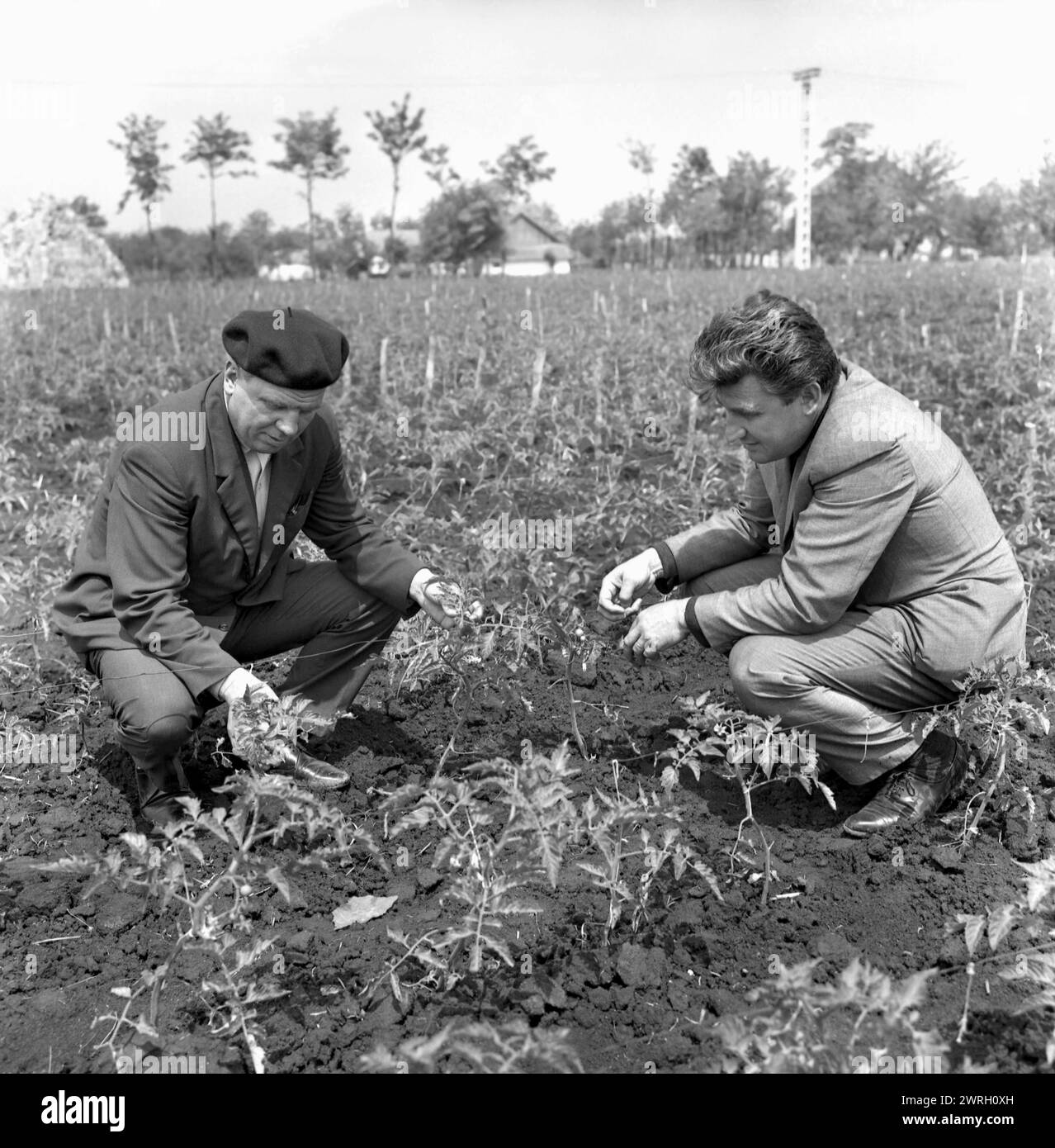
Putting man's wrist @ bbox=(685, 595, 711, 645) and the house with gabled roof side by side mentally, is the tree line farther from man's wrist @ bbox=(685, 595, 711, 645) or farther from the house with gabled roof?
man's wrist @ bbox=(685, 595, 711, 645)

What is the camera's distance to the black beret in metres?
2.46

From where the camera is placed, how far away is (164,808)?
2.73 m

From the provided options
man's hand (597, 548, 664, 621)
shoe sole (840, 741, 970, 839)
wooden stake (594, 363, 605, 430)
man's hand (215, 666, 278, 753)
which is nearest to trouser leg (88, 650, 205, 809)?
man's hand (215, 666, 278, 753)

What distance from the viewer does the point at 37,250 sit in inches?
1092

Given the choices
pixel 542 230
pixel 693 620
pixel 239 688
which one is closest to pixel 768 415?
pixel 693 620

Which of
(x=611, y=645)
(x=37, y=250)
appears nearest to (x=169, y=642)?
(x=611, y=645)

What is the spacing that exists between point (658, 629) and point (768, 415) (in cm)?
58

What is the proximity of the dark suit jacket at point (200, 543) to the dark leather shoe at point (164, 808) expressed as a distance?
31 centimetres

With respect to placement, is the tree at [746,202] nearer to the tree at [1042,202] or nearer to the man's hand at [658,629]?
the tree at [1042,202]

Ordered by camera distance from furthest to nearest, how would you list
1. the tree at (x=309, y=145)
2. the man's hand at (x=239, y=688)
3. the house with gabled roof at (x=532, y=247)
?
the house with gabled roof at (x=532, y=247) < the tree at (x=309, y=145) < the man's hand at (x=239, y=688)

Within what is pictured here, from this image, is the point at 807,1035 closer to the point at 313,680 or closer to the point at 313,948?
the point at 313,948

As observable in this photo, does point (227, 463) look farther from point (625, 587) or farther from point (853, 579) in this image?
point (853, 579)

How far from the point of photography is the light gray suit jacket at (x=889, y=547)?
2.51 metres

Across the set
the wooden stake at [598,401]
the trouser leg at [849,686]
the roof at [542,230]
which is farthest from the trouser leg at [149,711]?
the roof at [542,230]
